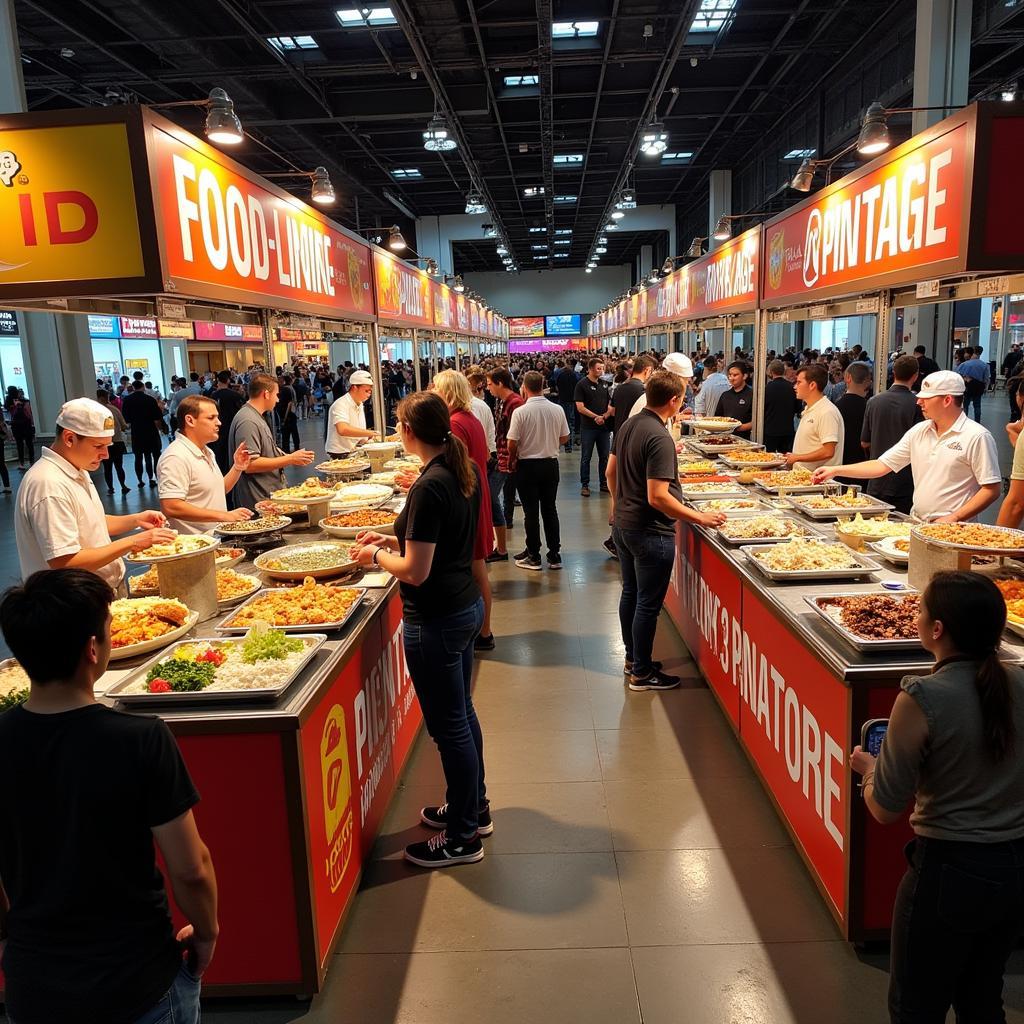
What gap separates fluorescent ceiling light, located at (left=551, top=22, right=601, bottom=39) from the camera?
12.0 metres

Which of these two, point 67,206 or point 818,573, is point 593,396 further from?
point 67,206

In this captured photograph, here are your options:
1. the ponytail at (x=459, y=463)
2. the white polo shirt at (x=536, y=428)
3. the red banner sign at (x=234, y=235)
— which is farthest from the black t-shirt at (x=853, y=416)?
Answer: the ponytail at (x=459, y=463)

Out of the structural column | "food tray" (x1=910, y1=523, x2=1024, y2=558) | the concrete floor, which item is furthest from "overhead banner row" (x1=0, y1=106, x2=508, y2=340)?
the structural column

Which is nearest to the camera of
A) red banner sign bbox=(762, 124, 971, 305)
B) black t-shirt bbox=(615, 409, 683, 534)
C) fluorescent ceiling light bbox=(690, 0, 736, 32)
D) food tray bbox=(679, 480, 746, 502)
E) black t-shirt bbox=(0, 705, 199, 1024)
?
black t-shirt bbox=(0, 705, 199, 1024)

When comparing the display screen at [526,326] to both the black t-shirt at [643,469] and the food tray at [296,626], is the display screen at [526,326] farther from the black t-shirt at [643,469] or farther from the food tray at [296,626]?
the food tray at [296,626]

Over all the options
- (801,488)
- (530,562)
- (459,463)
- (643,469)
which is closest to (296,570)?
(459,463)

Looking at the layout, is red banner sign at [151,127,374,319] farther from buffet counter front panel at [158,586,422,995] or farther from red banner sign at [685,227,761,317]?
red banner sign at [685,227,761,317]

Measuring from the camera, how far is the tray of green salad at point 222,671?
2646 mm

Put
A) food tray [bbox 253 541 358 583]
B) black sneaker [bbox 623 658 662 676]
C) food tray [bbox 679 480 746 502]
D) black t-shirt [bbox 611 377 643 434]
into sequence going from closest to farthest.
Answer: food tray [bbox 253 541 358 583]
black sneaker [bbox 623 658 662 676]
food tray [bbox 679 480 746 502]
black t-shirt [bbox 611 377 643 434]

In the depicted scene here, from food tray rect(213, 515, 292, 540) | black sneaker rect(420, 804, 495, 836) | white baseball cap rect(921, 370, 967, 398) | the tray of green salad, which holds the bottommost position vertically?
black sneaker rect(420, 804, 495, 836)

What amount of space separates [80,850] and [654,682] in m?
4.18

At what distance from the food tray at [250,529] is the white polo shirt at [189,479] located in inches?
7.0

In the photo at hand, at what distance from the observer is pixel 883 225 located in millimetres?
5062

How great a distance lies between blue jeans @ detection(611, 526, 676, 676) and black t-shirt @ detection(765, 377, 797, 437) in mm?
4623
